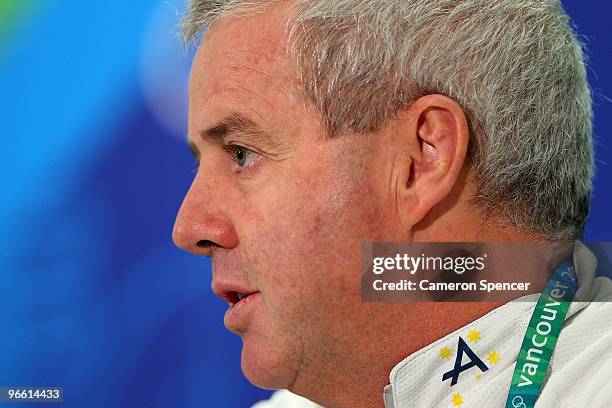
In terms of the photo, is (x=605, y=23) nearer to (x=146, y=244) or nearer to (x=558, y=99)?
(x=558, y=99)

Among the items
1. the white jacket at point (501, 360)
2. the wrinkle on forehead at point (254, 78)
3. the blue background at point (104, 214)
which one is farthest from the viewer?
the blue background at point (104, 214)

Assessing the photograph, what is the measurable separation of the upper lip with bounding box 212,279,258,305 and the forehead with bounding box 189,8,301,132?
227 millimetres

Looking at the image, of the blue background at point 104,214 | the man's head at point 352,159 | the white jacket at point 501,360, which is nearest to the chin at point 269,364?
the man's head at point 352,159

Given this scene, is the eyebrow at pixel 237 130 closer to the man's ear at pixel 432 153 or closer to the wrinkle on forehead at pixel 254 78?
the wrinkle on forehead at pixel 254 78

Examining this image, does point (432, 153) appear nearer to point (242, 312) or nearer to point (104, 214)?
point (242, 312)

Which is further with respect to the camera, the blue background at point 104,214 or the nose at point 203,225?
the blue background at point 104,214

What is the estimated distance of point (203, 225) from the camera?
3.41ft

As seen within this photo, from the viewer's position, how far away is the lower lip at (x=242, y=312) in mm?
1034

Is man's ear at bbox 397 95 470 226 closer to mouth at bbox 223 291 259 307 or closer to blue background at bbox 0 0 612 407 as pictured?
mouth at bbox 223 291 259 307

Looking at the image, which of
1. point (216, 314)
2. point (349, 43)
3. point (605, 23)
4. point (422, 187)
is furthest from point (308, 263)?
point (605, 23)

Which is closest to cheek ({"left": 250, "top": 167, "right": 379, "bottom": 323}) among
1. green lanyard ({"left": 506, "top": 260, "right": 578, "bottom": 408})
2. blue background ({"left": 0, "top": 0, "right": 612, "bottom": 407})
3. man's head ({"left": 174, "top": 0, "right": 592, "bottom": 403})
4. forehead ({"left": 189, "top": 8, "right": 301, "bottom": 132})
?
man's head ({"left": 174, "top": 0, "right": 592, "bottom": 403})

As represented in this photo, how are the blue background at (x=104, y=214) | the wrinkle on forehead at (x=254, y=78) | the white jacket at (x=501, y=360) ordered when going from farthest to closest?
the blue background at (x=104, y=214), the wrinkle on forehead at (x=254, y=78), the white jacket at (x=501, y=360)

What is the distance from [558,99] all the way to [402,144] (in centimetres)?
26

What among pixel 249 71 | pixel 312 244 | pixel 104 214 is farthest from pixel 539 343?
pixel 104 214
